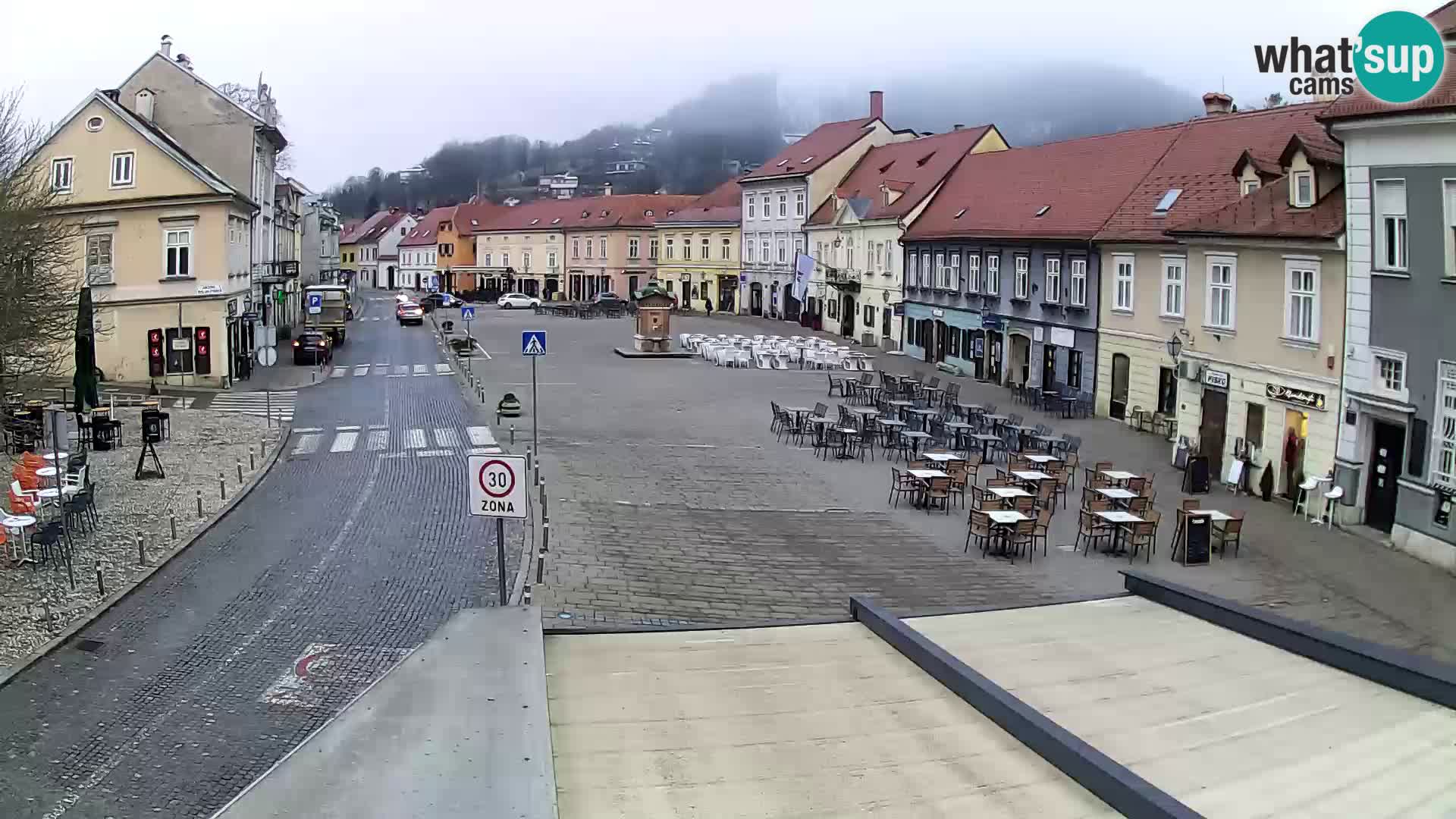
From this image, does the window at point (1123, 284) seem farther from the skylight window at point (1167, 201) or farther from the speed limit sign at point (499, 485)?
the speed limit sign at point (499, 485)

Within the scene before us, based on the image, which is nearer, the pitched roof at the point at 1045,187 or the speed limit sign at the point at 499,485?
the speed limit sign at the point at 499,485

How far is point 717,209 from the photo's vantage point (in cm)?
8925

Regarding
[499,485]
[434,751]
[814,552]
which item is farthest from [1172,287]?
[434,751]

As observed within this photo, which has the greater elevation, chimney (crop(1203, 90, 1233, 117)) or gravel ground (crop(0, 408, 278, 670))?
chimney (crop(1203, 90, 1233, 117))

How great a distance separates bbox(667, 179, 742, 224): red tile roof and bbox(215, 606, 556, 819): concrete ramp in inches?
3048

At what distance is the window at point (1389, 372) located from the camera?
800 inches

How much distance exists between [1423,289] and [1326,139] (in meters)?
6.95

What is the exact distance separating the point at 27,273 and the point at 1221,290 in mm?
23666

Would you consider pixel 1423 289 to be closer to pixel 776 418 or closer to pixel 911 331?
pixel 776 418

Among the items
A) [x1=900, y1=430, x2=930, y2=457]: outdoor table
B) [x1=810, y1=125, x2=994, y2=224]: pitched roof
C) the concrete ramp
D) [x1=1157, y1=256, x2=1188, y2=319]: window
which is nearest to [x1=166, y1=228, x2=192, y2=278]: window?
[x1=900, y1=430, x2=930, y2=457]: outdoor table

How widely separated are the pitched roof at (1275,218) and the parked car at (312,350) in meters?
32.9

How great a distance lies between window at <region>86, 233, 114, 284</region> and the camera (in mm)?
38750

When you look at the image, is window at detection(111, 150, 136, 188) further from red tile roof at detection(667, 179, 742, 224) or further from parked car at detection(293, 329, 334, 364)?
red tile roof at detection(667, 179, 742, 224)

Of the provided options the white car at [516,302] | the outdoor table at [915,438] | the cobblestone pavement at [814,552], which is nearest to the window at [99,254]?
the cobblestone pavement at [814,552]
